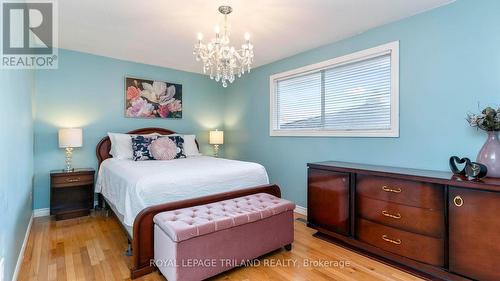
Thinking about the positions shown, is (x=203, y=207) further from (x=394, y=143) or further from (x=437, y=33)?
(x=437, y=33)

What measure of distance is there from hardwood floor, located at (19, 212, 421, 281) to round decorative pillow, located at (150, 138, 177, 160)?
1.07m

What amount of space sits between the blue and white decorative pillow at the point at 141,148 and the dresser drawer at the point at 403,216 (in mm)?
2750

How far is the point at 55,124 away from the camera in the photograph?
10.9 feet

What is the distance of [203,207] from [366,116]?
6.81ft

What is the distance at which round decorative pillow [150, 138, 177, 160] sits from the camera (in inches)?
134

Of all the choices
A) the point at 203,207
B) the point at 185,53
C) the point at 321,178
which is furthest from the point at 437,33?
the point at 185,53

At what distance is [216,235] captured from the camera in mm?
1821

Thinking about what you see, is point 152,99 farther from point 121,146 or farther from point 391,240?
point 391,240

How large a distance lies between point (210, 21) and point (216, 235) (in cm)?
207

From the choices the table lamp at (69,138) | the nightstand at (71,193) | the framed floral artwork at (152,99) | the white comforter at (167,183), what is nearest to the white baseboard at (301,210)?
the white comforter at (167,183)

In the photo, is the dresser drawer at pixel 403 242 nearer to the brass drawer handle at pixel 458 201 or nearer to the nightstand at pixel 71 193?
the brass drawer handle at pixel 458 201

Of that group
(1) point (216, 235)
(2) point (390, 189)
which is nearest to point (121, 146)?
(1) point (216, 235)

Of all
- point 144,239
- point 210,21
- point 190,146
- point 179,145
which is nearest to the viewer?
point 144,239

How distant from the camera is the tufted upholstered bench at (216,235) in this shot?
1689 mm
